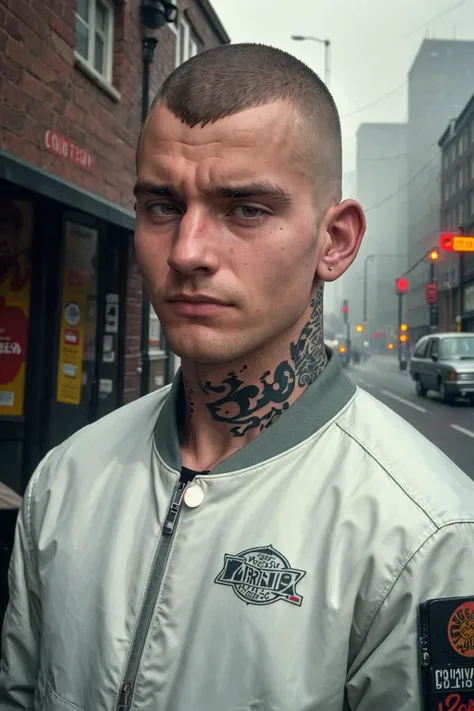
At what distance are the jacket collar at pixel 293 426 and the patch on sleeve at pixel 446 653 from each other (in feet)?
1.30

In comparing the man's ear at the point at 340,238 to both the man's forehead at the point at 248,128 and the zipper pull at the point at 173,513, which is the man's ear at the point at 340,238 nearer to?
the man's forehead at the point at 248,128

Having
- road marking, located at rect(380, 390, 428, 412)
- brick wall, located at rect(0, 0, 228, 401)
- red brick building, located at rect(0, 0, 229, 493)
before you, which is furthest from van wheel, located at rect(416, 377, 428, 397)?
red brick building, located at rect(0, 0, 229, 493)

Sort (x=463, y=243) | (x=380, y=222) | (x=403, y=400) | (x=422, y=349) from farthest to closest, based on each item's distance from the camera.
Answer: (x=380, y=222) < (x=463, y=243) < (x=422, y=349) < (x=403, y=400)

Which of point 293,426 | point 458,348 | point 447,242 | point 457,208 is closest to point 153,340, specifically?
point 293,426

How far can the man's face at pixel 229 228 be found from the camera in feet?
3.90

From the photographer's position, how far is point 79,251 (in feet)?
21.4

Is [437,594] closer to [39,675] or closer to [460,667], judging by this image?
[460,667]

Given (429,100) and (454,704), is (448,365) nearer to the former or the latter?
(454,704)

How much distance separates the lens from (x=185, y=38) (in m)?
10.5

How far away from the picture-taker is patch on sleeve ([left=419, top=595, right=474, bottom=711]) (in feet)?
3.32

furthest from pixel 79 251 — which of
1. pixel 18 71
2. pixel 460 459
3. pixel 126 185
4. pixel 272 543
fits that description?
pixel 272 543

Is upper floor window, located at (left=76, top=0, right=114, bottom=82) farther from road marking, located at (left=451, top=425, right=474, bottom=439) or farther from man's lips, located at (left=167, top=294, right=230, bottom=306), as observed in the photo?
road marking, located at (left=451, top=425, right=474, bottom=439)

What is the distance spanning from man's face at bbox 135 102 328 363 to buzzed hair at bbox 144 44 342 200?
3 centimetres

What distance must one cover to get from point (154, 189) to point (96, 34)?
6.72 m
